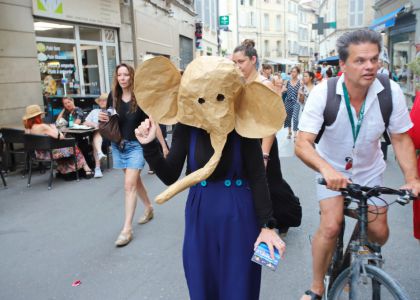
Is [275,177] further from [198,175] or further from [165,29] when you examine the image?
[165,29]

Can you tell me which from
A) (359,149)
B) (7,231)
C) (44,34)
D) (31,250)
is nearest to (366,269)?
(359,149)

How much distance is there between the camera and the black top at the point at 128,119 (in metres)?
4.62

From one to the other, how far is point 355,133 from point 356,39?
1.86 ft

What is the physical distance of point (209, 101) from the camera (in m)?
2.09

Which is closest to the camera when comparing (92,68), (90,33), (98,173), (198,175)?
(198,175)

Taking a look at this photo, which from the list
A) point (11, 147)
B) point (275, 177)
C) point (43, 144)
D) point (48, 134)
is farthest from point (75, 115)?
point (275, 177)

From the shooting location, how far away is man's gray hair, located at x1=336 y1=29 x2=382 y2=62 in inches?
99.9

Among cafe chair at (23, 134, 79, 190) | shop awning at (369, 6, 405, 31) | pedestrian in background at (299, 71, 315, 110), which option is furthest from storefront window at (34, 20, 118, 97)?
shop awning at (369, 6, 405, 31)

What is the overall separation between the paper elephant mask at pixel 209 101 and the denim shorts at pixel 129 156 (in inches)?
96.9

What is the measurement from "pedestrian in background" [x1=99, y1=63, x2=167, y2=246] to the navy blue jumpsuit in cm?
240

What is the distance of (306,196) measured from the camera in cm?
591

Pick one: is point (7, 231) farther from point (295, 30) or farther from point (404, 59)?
point (295, 30)

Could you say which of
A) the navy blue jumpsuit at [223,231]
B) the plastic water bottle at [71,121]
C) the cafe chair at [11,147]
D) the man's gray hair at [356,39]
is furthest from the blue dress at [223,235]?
the plastic water bottle at [71,121]

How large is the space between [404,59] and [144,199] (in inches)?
700
